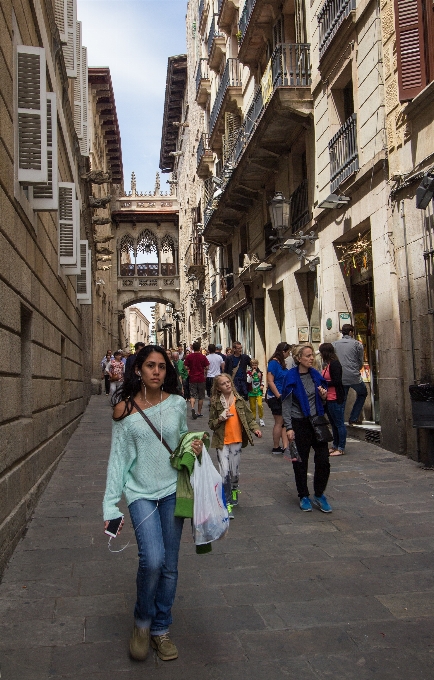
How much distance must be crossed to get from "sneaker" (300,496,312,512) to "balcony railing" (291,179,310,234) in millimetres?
8520

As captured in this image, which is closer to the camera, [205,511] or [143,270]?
[205,511]

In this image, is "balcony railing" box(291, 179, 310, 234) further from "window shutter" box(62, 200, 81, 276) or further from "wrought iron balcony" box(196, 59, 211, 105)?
"wrought iron balcony" box(196, 59, 211, 105)

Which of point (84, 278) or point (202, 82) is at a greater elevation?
point (202, 82)

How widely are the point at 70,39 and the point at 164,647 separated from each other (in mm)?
10838

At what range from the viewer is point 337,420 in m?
9.80

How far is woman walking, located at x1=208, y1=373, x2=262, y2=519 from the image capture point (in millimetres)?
6785

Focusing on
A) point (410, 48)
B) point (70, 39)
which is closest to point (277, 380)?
point (410, 48)

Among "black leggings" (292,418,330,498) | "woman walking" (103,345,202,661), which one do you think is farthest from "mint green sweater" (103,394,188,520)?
"black leggings" (292,418,330,498)

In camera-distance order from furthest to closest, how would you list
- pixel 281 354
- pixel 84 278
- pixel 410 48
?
pixel 84 278 → pixel 281 354 → pixel 410 48

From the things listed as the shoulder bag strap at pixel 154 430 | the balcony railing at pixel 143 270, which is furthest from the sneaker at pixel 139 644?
the balcony railing at pixel 143 270

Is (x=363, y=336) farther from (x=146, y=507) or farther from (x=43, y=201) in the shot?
(x=146, y=507)

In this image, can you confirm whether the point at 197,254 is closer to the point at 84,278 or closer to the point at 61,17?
the point at 84,278

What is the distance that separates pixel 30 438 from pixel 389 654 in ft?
15.0

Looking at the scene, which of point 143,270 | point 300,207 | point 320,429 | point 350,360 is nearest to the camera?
point 320,429
